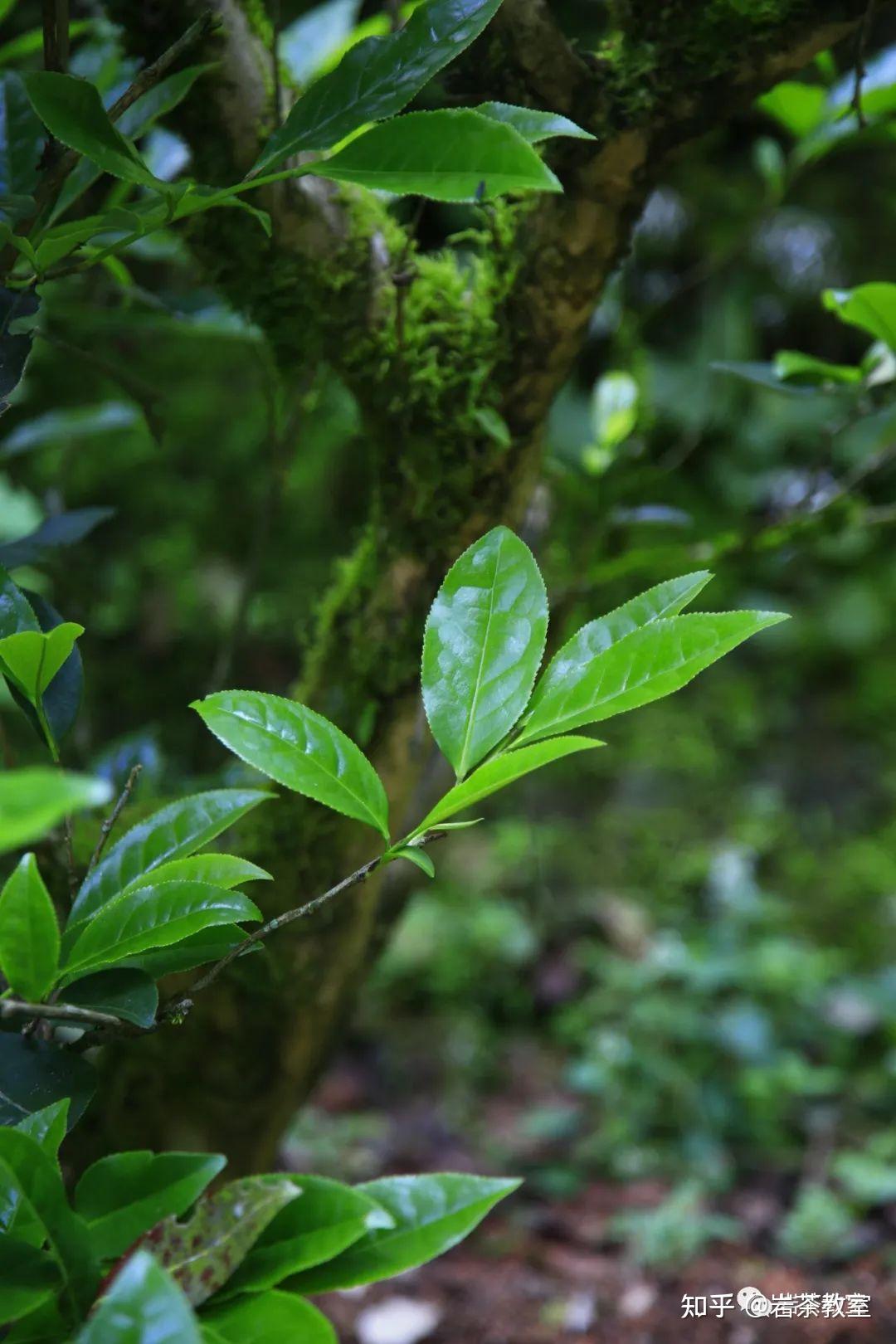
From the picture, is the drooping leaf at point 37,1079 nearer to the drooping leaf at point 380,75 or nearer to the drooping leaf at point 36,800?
the drooping leaf at point 36,800

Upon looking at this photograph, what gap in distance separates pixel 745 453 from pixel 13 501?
1.73m

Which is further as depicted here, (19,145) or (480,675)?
(19,145)

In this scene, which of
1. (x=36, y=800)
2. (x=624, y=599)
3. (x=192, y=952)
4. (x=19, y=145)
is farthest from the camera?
(x=624, y=599)

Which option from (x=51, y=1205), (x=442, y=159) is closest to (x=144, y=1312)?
(x=51, y=1205)

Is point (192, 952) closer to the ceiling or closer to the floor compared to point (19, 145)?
closer to the floor

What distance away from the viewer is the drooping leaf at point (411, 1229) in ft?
1.61

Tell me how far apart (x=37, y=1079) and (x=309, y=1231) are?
16 centimetres

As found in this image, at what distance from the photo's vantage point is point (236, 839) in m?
0.92

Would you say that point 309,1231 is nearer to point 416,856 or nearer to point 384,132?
point 416,856

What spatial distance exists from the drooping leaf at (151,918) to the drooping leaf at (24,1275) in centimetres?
11

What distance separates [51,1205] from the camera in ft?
1.45

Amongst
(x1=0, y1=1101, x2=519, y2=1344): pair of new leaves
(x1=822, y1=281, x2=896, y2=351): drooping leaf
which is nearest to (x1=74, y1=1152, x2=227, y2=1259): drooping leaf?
(x1=0, y1=1101, x2=519, y2=1344): pair of new leaves

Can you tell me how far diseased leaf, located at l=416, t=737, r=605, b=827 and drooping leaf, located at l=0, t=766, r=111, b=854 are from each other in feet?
0.66

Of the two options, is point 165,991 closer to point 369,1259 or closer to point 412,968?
point 369,1259
